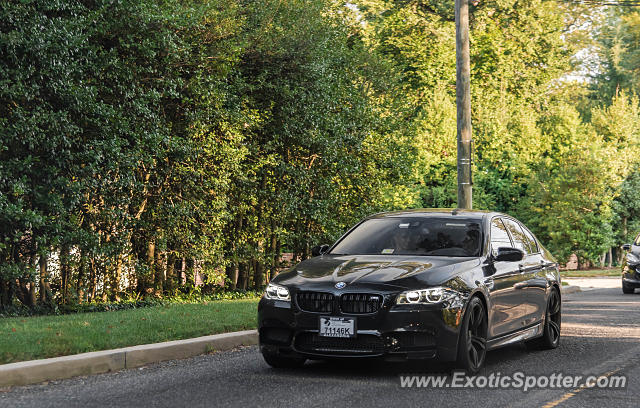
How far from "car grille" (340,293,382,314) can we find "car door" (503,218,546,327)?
247cm

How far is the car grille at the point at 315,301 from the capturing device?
8305 mm

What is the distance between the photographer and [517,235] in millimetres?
10836

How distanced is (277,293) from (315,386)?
1.05 metres

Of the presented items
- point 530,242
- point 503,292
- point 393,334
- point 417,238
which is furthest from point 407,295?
point 530,242

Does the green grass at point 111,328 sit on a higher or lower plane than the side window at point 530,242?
lower

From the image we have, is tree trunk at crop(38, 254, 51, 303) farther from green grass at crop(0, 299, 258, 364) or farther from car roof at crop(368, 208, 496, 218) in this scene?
car roof at crop(368, 208, 496, 218)

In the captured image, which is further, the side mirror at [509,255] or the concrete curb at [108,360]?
the side mirror at [509,255]

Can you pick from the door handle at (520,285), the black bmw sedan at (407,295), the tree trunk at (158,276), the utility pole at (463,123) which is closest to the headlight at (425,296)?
the black bmw sedan at (407,295)

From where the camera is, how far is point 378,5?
4284 cm

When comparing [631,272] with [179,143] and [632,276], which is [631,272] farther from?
[179,143]

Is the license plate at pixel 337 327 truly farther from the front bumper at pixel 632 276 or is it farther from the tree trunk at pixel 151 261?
the front bumper at pixel 632 276

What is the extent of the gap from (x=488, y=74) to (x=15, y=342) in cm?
3572

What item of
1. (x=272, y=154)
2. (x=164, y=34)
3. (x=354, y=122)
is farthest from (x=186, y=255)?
(x=354, y=122)

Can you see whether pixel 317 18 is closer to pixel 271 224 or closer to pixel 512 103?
pixel 271 224
